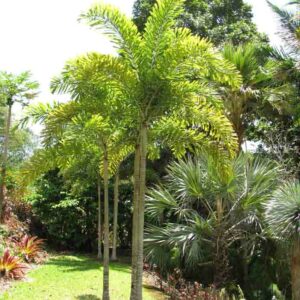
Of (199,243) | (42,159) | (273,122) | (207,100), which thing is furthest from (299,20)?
(42,159)

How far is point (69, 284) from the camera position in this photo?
1135 centimetres

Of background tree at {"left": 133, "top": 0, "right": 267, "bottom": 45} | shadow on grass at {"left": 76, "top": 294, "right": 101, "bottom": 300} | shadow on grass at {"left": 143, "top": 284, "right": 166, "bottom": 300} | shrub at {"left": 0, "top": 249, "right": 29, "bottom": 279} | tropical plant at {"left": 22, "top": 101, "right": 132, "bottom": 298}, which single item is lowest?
shadow on grass at {"left": 143, "top": 284, "right": 166, "bottom": 300}

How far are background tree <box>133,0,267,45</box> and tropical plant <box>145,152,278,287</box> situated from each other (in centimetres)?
928

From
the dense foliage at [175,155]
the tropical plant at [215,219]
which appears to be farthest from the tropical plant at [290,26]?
the tropical plant at [215,219]

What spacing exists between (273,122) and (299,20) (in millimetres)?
5409

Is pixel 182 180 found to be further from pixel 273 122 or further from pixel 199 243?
pixel 273 122

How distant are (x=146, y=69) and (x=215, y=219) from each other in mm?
5501

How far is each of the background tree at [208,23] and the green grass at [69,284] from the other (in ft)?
38.1

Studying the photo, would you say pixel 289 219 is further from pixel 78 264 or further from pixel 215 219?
pixel 78 264

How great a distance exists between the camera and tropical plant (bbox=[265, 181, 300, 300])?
33.5 ft

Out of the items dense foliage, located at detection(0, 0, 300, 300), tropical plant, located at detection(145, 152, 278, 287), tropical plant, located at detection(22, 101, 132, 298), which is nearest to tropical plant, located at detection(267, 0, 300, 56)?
dense foliage, located at detection(0, 0, 300, 300)

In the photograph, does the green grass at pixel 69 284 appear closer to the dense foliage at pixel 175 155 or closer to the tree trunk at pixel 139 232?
the dense foliage at pixel 175 155

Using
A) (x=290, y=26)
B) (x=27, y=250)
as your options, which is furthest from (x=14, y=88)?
(x=290, y=26)

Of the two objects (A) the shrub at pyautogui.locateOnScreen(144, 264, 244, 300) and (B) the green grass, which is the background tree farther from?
(A) the shrub at pyautogui.locateOnScreen(144, 264, 244, 300)
